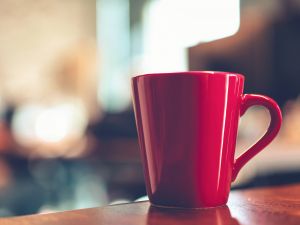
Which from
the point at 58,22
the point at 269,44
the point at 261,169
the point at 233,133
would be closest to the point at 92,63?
the point at 58,22

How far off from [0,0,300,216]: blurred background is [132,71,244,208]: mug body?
1.14 meters

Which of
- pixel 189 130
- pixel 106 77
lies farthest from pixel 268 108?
pixel 106 77

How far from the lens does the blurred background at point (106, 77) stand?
1941 millimetres

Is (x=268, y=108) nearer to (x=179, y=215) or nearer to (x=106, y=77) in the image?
(x=179, y=215)

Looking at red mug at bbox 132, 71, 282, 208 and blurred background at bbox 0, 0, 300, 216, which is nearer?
red mug at bbox 132, 71, 282, 208

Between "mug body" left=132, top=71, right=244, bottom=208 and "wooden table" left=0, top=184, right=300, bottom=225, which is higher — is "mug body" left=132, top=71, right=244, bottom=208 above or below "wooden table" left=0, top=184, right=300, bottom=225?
above

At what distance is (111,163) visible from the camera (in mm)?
2396

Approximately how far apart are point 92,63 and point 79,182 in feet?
3.16

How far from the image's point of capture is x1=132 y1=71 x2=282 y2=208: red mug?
41 cm

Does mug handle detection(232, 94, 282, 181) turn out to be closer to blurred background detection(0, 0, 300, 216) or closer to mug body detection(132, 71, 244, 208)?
mug body detection(132, 71, 244, 208)

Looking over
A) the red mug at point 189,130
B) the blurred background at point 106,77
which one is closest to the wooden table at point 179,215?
the red mug at point 189,130

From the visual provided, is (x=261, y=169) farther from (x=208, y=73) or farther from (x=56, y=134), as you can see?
(x=56, y=134)

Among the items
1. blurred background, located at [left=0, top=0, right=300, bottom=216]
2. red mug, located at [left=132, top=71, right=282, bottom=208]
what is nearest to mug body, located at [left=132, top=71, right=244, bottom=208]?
red mug, located at [left=132, top=71, right=282, bottom=208]

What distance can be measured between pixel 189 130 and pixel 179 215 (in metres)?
0.07
